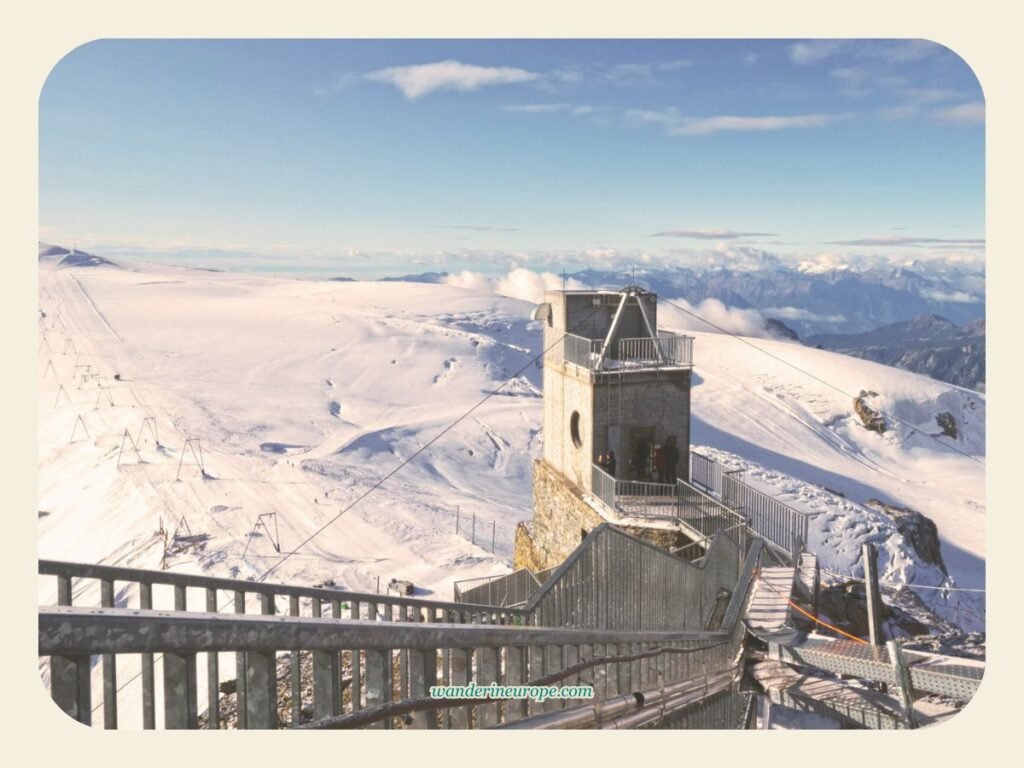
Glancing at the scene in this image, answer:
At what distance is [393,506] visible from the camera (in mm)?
24797

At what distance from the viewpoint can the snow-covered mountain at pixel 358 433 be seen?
19.6 metres

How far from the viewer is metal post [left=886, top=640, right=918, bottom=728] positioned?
7.39 meters

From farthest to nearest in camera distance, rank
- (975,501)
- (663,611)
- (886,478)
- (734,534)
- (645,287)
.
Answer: (886,478), (975,501), (645,287), (734,534), (663,611)

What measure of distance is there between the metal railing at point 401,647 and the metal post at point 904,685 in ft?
5.28

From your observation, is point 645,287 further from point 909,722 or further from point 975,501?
point 975,501

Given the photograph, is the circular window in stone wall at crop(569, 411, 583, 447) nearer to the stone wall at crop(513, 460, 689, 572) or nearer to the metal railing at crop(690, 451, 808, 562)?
the stone wall at crop(513, 460, 689, 572)

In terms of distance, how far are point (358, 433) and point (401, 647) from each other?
94.2ft

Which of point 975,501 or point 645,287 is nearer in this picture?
point 645,287

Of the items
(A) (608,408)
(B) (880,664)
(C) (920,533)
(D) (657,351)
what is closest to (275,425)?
(A) (608,408)

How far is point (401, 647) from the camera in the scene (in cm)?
377

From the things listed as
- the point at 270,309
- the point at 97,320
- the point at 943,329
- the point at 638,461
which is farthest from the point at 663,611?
the point at 270,309

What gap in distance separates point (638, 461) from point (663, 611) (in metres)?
7.52

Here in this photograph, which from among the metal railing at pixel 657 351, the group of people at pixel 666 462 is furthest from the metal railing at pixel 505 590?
the metal railing at pixel 657 351

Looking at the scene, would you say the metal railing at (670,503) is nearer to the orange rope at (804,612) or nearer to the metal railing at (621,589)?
the orange rope at (804,612)
